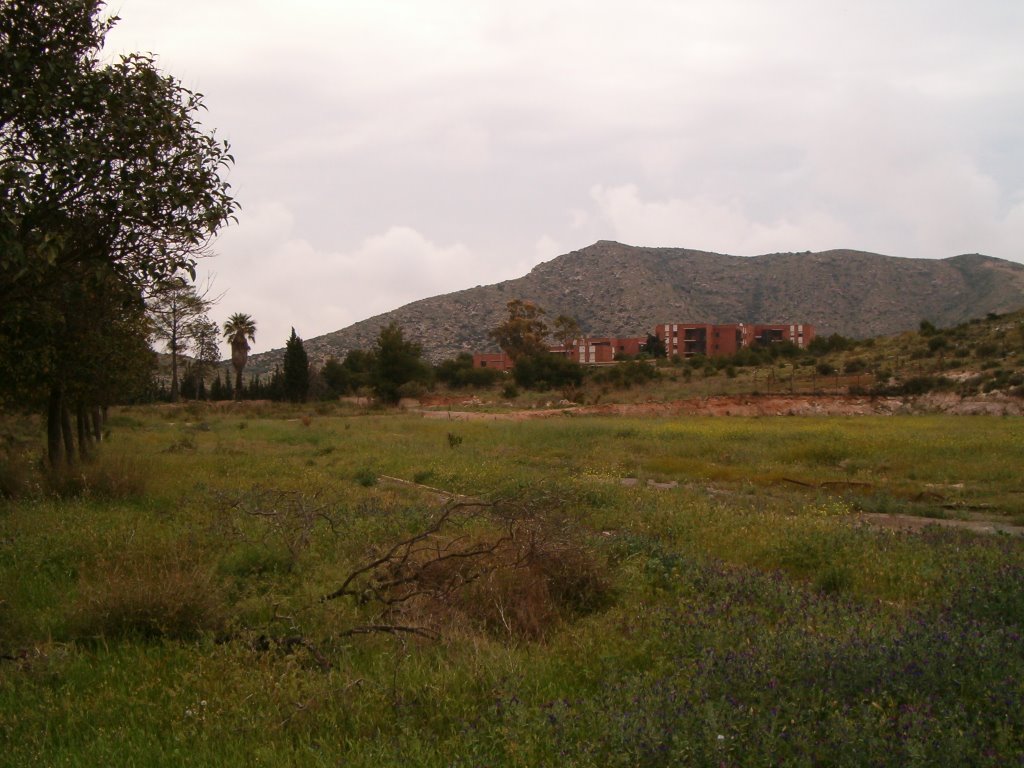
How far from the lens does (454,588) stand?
733 cm

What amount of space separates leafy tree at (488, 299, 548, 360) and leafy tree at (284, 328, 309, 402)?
79.4 feet

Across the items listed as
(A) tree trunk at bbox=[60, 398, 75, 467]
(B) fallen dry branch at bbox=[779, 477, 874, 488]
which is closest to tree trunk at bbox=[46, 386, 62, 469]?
(A) tree trunk at bbox=[60, 398, 75, 467]

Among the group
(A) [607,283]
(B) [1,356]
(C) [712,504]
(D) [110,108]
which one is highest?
(A) [607,283]

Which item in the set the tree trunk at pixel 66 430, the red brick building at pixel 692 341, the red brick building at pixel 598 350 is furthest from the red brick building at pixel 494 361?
the tree trunk at pixel 66 430

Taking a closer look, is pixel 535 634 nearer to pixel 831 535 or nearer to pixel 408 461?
pixel 831 535

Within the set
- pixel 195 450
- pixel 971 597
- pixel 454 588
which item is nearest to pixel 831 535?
pixel 971 597

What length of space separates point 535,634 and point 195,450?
19.3m

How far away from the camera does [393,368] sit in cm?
6406

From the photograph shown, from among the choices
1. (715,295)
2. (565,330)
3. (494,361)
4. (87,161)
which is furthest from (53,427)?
(715,295)

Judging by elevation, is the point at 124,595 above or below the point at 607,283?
below

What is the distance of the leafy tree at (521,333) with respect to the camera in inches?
3548

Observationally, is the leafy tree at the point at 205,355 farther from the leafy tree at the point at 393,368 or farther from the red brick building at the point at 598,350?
the red brick building at the point at 598,350

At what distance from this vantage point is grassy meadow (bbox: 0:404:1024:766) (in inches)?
175

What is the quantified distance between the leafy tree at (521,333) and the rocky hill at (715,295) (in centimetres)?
2770
